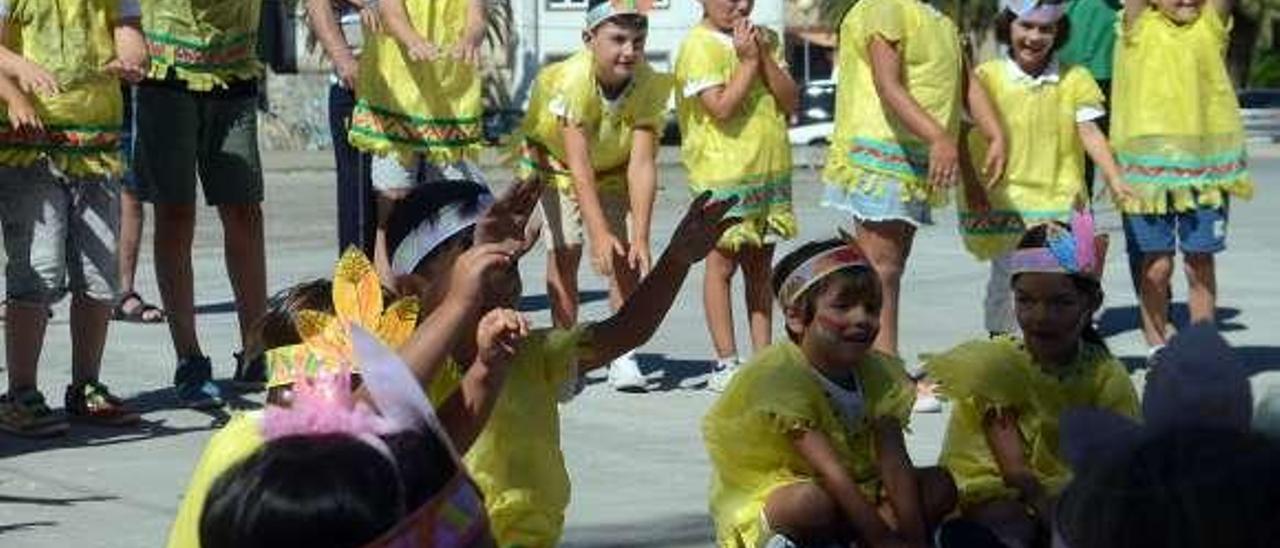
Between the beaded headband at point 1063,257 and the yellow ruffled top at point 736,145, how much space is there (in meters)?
2.67

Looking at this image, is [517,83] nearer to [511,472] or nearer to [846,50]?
[846,50]

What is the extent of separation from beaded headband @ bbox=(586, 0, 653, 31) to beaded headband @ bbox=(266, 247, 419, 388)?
4.47 meters

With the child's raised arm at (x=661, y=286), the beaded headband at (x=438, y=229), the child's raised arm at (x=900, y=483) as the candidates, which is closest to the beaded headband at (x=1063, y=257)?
the child's raised arm at (x=900, y=483)

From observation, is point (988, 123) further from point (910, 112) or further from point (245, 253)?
point (245, 253)

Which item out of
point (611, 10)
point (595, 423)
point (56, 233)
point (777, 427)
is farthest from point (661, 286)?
point (611, 10)

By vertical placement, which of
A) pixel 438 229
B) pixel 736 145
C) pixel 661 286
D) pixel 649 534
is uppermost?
pixel 438 229

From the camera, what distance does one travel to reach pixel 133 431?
817cm

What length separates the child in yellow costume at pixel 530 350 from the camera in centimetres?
504

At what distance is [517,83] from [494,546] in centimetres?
4695

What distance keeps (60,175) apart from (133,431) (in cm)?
84

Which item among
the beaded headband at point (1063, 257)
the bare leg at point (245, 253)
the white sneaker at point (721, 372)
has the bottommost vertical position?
the white sneaker at point (721, 372)

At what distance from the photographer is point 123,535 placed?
673 centimetres

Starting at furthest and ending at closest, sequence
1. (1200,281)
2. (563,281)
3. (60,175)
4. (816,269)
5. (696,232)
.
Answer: (563,281) → (1200,281) → (60,175) → (816,269) → (696,232)

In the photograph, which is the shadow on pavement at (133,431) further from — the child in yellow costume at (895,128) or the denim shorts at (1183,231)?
the denim shorts at (1183,231)
